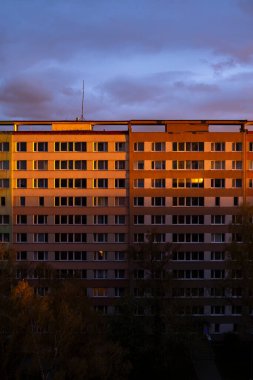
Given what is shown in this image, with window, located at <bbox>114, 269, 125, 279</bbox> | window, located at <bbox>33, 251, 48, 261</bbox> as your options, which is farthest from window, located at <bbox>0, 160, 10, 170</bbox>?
window, located at <bbox>114, 269, 125, 279</bbox>

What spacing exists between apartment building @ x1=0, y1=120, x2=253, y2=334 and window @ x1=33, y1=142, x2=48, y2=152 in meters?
0.14

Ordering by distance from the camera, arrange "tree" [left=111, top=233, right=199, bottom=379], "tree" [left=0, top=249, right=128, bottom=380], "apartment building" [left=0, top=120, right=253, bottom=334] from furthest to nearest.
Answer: "apartment building" [left=0, top=120, right=253, bottom=334] → "tree" [left=111, top=233, right=199, bottom=379] → "tree" [left=0, top=249, right=128, bottom=380]

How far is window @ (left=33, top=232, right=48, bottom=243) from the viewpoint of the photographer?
77.6 metres

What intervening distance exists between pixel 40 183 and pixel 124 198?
11.7m

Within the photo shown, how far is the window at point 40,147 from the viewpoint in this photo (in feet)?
254

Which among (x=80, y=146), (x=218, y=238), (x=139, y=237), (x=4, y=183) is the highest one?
(x=80, y=146)

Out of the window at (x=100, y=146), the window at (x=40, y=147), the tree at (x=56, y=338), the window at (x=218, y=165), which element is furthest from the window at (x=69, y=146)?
the tree at (x=56, y=338)

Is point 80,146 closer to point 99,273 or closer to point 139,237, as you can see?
point 139,237

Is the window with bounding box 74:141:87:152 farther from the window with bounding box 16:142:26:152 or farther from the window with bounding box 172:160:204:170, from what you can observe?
the window with bounding box 172:160:204:170

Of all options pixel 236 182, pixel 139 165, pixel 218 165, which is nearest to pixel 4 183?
pixel 139 165

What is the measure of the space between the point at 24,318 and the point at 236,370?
100 feet

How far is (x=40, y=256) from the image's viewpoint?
77.8m

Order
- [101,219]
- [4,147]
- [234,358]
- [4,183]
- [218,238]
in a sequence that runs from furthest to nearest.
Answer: [4,183]
[4,147]
[101,219]
[218,238]
[234,358]

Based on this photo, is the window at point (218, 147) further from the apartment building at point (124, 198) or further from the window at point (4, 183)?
the window at point (4, 183)
